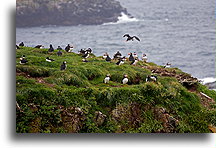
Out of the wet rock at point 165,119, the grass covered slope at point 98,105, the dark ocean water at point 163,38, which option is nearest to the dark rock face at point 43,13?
the dark ocean water at point 163,38

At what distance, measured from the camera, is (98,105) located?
338 inches

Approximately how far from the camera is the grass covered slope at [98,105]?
816 centimetres

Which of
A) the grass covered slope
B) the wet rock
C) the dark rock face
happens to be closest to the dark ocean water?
the dark rock face

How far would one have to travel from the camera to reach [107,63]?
→ 11.3m

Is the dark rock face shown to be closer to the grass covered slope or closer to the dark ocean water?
the dark ocean water

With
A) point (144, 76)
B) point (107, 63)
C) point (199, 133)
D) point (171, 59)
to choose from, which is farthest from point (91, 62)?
point (171, 59)

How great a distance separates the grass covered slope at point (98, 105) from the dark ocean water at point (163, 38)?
427 centimetres

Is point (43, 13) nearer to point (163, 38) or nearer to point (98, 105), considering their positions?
point (98, 105)

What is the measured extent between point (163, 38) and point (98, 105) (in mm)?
14201

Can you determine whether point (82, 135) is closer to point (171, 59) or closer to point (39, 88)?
point (39, 88)

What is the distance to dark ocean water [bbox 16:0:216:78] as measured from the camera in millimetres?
16766

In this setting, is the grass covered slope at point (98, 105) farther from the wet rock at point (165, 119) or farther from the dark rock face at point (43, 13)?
the dark rock face at point (43, 13)

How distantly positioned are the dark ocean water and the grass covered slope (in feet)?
14.0

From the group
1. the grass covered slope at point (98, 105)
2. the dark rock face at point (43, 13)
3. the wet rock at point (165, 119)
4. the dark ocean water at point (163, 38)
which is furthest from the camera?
the dark ocean water at point (163, 38)
